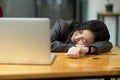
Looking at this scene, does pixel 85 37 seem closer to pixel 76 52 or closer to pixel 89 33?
pixel 89 33

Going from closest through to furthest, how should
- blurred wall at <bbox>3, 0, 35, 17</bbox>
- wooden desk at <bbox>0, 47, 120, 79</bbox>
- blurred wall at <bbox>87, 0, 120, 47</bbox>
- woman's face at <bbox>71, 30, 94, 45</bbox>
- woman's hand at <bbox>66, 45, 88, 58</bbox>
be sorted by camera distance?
wooden desk at <bbox>0, 47, 120, 79</bbox>
woman's hand at <bbox>66, 45, 88, 58</bbox>
woman's face at <bbox>71, 30, 94, 45</bbox>
blurred wall at <bbox>87, 0, 120, 47</bbox>
blurred wall at <bbox>3, 0, 35, 17</bbox>

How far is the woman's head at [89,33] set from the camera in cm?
164

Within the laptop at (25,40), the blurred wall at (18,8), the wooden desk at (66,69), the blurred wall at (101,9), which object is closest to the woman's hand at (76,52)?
the wooden desk at (66,69)

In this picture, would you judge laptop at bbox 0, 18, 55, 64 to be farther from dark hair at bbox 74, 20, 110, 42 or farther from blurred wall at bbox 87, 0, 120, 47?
blurred wall at bbox 87, 0, 120, 47

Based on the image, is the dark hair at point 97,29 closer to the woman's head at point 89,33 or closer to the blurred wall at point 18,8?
the woman's head at point 89,33

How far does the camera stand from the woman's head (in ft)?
5.39

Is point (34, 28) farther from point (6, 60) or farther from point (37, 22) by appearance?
point (6, 60)

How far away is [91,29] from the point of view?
5.45 feet

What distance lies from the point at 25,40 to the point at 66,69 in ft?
0.81

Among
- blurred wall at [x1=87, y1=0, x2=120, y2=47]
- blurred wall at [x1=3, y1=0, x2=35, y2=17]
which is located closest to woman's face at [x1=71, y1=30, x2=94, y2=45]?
blurred wall at [x1=87, y1=0, x2=120, y2=47]

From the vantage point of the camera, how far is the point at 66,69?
3.94ft

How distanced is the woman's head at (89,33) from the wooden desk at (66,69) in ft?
0.86

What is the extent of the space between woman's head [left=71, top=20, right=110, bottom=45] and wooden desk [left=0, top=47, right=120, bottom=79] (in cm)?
26

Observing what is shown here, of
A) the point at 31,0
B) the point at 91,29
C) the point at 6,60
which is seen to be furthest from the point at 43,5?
the point at 6,60
